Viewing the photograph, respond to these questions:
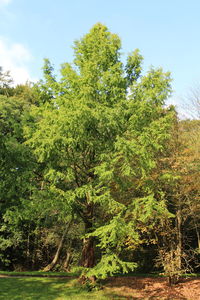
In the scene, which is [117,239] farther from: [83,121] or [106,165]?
[83,121]

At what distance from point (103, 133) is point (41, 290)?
22.6 ft

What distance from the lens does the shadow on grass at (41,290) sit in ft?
29.1

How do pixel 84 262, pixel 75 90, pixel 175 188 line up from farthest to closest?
1. pixel 175 188
2. pixel 84 262
3. pixel 75 90

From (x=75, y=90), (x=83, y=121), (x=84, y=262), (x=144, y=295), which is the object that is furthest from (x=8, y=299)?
(x=75, y=90)

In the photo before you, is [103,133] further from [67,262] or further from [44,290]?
[67,262]

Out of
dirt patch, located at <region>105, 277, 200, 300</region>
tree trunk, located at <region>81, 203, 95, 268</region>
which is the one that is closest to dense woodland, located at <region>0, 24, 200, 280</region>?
tree trunk, located at <region>81, 203, 95, 268</region>

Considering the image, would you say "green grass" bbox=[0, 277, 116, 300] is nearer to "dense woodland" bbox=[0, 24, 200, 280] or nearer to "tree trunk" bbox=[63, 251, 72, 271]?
"dense woodland" bbox=[0, 24, 200, 280]

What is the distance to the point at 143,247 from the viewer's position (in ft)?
53.9

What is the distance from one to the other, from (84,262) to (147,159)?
5.31 m

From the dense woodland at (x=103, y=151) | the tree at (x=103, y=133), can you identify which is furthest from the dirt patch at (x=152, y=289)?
the tree at (x=103, y=133)

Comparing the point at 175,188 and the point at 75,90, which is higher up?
the point at 75,90

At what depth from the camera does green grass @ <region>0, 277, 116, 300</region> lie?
8.88m

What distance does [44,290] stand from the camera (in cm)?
980

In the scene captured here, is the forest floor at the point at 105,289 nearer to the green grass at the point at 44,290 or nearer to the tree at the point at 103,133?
the green grass at the point at 44,290
